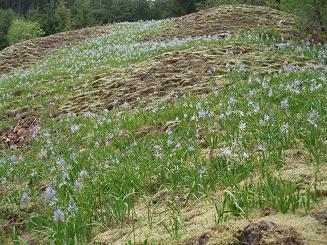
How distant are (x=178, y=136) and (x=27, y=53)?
21633 mm

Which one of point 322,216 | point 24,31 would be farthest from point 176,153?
point 24,31

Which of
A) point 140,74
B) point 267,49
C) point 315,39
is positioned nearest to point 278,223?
point 140,74

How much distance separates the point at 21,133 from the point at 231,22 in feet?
41.7

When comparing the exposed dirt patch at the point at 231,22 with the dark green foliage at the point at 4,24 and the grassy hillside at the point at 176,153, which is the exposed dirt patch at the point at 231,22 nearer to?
the grassy hillside at the point at 176,153

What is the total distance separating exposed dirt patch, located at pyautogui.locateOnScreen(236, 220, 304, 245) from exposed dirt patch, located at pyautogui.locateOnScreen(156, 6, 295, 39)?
15.2 m

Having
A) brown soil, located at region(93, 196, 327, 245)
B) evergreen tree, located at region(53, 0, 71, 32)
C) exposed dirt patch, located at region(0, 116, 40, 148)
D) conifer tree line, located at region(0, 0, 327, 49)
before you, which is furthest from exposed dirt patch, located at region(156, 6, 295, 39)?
evergreen tree, located at region(53, 0, 71, 32)

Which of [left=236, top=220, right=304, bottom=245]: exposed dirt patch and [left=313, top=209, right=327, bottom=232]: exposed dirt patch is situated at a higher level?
[left=313, top=209, right=327, bottom=232]: exposed dirt patch

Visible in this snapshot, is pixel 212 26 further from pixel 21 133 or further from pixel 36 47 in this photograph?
pixel 36 47

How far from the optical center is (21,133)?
1041 cm

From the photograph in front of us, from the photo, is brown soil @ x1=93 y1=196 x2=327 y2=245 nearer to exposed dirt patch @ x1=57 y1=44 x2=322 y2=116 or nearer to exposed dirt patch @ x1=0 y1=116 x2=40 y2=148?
exposed dirt patch @ x1=57 y1=44 x2=322 y2=116

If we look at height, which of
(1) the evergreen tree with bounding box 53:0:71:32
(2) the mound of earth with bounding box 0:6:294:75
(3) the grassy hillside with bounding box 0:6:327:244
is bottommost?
(3) the grassy hillside with bounding box 0:6:327:244

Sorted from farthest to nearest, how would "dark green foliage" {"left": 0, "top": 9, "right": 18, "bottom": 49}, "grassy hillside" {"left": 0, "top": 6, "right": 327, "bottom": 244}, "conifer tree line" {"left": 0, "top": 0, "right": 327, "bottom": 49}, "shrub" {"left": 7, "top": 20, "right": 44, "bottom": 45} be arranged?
"dark green foliage" {"left": 0, "top": 9, "right": 18, "bottom": 49}
"conifer tree line" {"left": 0, "top": 0, "right": 327, "bottom": 49}
"shrub" {"left": 7, "top": 20, "right": 44, "bottom": 45}
"grassy hillside" {"left": 0, "top": 6, "right": 327, "bottom": 244}

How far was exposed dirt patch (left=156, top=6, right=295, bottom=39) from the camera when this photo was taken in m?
18.5

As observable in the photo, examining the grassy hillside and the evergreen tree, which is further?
the evergreen tree
